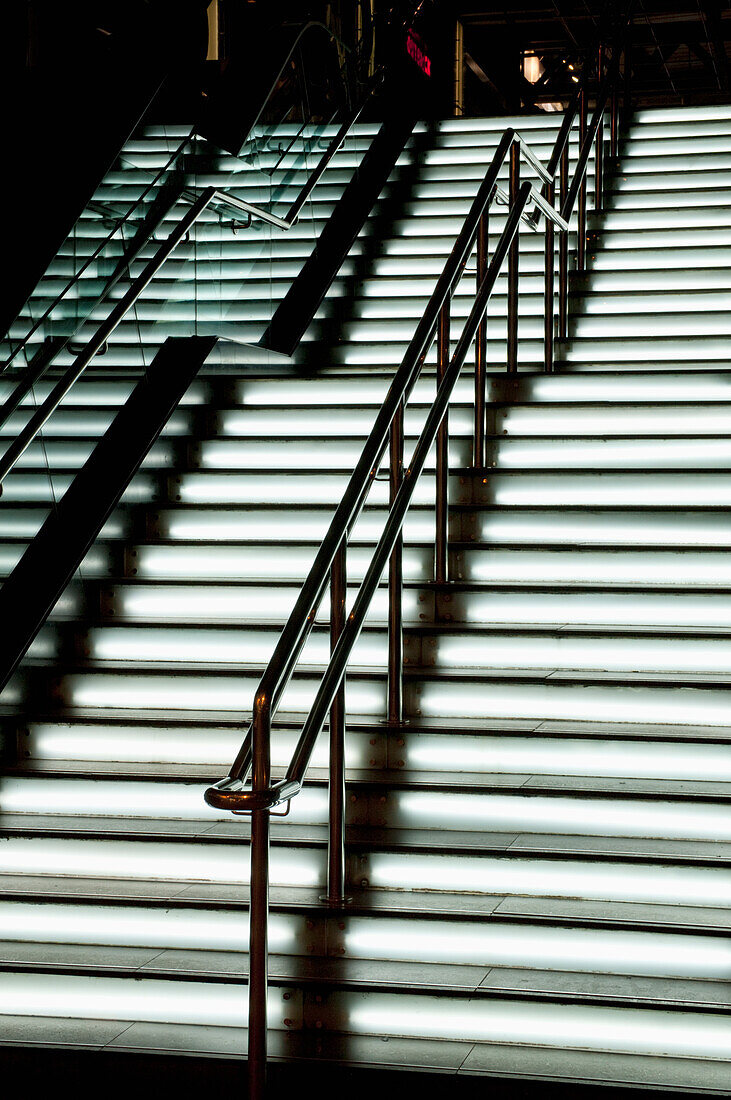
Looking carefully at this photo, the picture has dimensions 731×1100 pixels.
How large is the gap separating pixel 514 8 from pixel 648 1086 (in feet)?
62.6

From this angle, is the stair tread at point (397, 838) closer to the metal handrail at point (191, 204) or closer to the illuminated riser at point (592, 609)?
the illuminated riser at point (592, 609)

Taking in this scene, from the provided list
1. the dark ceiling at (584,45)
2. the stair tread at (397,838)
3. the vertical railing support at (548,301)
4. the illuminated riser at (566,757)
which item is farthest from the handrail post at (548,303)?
the dark ceiling at (584,45)

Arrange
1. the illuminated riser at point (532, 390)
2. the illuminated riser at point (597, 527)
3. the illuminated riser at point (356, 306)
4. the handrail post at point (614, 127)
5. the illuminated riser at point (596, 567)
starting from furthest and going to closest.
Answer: the handrail post at point (614, 127), the illuminated riser at point (356, 306), the illuminated riser at point (532, 390), the illuminated riser at point (597, 527), the illuminated riser at point (596, 567)

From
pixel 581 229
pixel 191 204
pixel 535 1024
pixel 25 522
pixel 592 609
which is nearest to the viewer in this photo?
pixel 535 1024

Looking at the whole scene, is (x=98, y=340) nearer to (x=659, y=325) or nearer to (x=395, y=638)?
(x=395, y=638)

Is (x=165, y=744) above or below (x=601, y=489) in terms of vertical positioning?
below

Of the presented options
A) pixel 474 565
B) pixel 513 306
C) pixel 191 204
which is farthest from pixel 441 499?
pixel 191 204

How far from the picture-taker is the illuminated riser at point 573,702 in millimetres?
3977

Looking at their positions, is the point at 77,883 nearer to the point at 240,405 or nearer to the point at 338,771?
the point at 338,771

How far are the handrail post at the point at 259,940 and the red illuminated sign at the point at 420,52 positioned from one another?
1056 centimetres

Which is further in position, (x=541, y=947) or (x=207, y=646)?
(x=207, y=646)

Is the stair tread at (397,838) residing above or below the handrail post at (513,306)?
below

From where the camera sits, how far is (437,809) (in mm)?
3783

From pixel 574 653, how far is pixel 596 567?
0.45 metres
